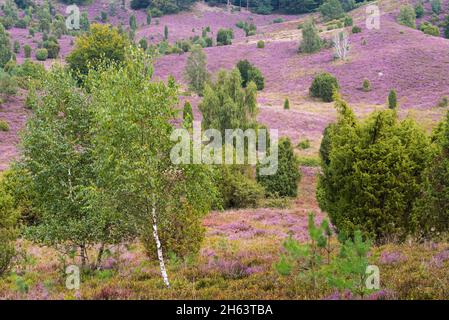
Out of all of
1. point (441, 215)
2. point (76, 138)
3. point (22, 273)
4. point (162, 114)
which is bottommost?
point (22, 273)

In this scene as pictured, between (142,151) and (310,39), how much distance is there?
7220cm

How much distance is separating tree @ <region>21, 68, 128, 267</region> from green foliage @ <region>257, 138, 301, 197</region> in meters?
18.4

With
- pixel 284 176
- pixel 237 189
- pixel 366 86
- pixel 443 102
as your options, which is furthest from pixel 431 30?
pixel 237 189

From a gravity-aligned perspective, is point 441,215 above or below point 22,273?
above

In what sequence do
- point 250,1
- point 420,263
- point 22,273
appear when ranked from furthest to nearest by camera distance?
point 250,1, point 22,273, point 420,263

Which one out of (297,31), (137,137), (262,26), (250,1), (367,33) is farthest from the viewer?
(250,1)

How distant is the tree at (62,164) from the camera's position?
1348 centimetres

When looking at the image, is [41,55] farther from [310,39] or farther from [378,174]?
[378,174]

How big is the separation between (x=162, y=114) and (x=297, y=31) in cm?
9078

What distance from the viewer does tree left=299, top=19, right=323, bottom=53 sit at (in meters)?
77.1

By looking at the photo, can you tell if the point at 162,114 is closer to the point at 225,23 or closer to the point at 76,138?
the point at 76,138

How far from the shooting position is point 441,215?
14.4 metres

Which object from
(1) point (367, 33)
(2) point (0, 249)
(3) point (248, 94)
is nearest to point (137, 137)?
(2) point (0, 249)

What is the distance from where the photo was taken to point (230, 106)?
35.8 metres
